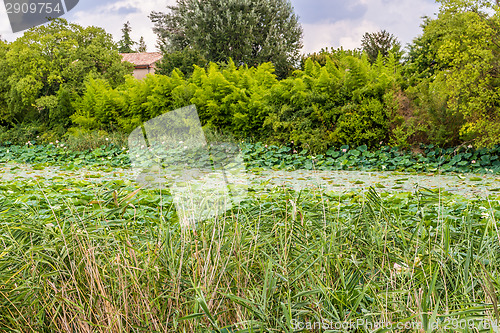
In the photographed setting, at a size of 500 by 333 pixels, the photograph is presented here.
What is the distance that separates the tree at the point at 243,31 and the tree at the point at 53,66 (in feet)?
20.8

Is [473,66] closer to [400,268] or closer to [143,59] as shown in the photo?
[400,268]

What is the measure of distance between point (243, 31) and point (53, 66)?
9.27 m

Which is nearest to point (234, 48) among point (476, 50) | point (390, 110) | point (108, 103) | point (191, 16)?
point (191, 16)

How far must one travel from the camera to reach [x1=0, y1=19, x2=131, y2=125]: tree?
10320mm

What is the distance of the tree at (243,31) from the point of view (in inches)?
693

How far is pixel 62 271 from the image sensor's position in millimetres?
1682

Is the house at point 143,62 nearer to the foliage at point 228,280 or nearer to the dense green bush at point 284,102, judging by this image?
the dense green bush at point 284,102

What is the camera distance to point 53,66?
10.5m

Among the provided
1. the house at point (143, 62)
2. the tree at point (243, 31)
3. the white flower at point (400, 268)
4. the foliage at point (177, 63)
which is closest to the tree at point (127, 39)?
the house at point (143, 62)

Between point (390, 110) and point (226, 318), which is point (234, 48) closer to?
point (390, 110)

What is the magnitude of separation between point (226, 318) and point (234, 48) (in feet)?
57.9

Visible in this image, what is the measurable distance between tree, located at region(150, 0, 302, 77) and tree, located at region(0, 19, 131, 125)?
20.8 feet

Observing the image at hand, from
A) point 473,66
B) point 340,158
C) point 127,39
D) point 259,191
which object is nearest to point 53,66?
point 340,158

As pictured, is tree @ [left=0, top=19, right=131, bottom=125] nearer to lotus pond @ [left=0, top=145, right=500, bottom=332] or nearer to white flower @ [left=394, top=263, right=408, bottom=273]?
lotus pond @ [left=0, top=145, right=500, bottom=332]
